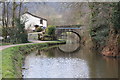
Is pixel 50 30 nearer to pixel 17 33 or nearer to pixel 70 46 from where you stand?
pixel 70 46

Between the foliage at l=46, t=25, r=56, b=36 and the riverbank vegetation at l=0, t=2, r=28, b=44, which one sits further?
the foliage at l=46, t=25, r=56, b=36

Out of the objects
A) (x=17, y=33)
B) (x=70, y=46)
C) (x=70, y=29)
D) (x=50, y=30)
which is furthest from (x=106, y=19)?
(x=70, y=29)

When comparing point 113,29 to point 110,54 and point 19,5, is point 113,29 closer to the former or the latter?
point 110,54

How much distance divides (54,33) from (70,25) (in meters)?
3.01

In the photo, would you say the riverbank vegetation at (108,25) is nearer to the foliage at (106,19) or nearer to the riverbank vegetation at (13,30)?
the foliage at (106,19)

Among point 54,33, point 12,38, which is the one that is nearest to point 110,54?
point 12,38

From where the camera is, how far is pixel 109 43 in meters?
15.4

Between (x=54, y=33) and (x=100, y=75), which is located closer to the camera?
(x=100, y=75)

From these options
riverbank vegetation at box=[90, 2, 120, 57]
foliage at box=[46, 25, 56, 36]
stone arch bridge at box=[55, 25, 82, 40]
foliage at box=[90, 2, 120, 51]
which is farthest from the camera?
stone arch bridge at box=[55, 25, 82, 40]

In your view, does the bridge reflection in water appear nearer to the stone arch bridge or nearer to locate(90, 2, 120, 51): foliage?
the stone arch bridge

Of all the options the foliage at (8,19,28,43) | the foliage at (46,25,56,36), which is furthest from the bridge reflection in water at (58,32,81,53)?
the foliage at (8,19,28,43)

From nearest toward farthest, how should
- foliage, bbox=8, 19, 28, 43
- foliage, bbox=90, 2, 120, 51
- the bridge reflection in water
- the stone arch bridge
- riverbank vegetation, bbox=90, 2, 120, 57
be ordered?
foliage, bbox=90, 2, 120, 51 → riverbank vegetation, bbox=90, 2, 120, 57 → the bridge reflection in water → foliage, bbox=8, 19, 28, 43 → the stone arch bridge

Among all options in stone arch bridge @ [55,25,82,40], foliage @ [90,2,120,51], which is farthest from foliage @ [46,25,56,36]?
→ foliage @ [90,2,120,51]

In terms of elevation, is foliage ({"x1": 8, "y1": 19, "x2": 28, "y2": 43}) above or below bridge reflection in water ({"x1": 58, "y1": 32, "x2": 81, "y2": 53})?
above
